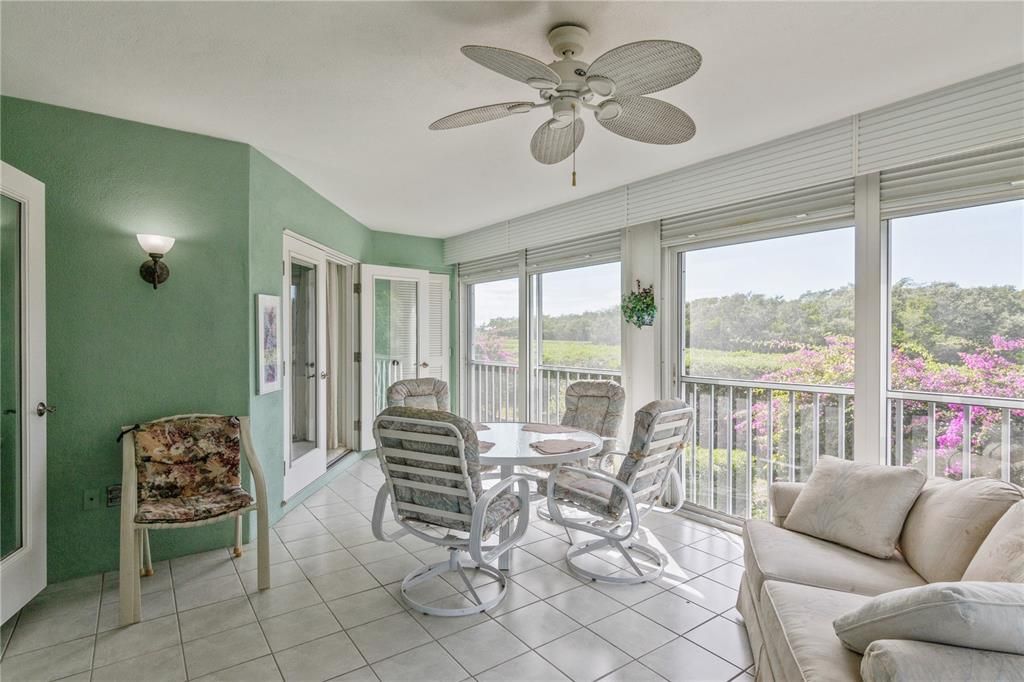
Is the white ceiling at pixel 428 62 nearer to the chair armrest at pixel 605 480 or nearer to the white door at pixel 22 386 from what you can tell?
the white door at pixel 22 386

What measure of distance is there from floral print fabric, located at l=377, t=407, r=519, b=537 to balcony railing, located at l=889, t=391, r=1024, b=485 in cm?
220

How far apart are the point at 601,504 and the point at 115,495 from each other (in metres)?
2.71

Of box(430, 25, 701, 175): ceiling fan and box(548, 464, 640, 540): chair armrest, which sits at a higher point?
box(430, 25, 701, 175): ceiling fan

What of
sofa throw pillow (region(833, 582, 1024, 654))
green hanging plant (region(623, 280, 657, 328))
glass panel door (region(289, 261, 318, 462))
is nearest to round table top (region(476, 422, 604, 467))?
green hanging plant (region(623, 280, 657, 328))

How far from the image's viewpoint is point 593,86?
183cm

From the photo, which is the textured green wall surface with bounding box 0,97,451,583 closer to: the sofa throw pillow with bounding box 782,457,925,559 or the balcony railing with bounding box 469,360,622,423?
the balcony railing with bounding box 469,360,622,423

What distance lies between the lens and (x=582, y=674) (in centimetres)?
208

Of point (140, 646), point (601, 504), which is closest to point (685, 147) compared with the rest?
point (601, 504)

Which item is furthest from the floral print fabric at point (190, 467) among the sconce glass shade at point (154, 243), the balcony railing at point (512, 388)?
the balcony railing at point (512, 388)

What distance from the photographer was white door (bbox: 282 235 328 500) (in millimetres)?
4484

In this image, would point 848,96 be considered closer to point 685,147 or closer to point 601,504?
point 685,147

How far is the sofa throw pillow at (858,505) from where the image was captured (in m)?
Result: 2.16

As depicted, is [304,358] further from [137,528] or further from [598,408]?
[598,408]

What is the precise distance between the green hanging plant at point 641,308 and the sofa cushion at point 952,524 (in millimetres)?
2151
